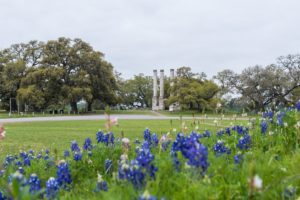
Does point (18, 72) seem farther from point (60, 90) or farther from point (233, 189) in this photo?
point (233, 189)

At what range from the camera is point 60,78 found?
54.6m

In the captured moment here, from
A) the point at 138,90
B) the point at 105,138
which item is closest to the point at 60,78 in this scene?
the point at 138,90

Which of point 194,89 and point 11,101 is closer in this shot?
point 194,89

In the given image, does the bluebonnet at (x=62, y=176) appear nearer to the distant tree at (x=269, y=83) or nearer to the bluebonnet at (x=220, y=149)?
the bluebonnet at (x=220, y=149)

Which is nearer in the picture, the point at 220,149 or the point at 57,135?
the point at 220,149

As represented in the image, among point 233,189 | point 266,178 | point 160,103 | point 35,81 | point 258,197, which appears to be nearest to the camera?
point 258,197

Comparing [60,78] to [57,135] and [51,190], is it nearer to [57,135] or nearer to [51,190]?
[57,135]

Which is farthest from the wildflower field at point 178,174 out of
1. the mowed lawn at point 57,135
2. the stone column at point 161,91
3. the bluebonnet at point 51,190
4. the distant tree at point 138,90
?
the distant tree at point 138,90

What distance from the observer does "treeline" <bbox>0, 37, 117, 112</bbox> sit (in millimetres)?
53062

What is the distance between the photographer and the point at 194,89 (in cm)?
5747

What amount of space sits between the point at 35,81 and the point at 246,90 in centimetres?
3184

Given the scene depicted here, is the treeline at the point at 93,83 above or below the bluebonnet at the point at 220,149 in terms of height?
above

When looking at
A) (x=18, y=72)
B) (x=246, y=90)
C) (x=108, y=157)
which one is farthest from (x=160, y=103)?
(x=108, y=157)

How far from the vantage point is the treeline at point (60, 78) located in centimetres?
5306
